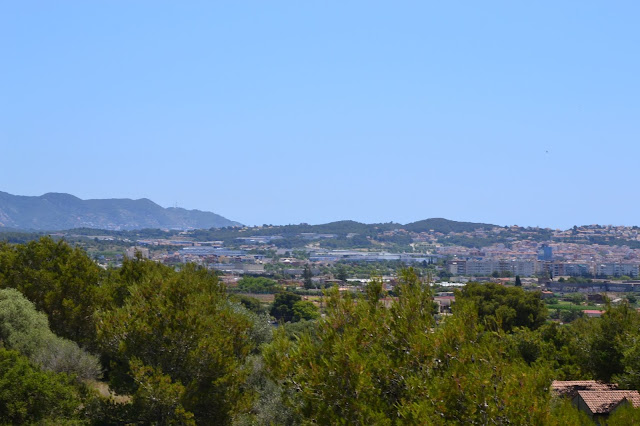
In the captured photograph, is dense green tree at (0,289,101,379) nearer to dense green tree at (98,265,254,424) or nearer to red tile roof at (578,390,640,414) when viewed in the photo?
dense green tree at (98,265,254,424)

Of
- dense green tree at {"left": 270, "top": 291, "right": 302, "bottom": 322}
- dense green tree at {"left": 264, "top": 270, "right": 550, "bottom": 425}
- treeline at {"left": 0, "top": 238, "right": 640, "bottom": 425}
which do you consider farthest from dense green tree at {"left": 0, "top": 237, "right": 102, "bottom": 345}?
dense green tree at {"left": 270, "top": 291, "right": 302, "bottom": 322}

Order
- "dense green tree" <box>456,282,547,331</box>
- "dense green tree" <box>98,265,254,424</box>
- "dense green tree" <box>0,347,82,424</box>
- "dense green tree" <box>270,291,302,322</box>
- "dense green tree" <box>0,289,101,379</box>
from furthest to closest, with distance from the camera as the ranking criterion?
1. "dense green tree" <box>270,291,302,322</box>
2. "dense green tree" <box>456,282,547,331</box>
3. "dense green tree" <box>0,289,101,379</box>
4. "dense green tree" <box>98,265,254,424</box>
5. "dense green tree" <box>0,347,82,424</box>

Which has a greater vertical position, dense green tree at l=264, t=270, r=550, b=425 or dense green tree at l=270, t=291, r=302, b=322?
dense green tree at l=264, t=270, r=550, b=425

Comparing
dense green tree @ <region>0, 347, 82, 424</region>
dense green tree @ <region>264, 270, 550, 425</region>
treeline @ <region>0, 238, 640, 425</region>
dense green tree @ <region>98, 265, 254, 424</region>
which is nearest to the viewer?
dense green tree @ <region>264, 270, 550, 425</region>

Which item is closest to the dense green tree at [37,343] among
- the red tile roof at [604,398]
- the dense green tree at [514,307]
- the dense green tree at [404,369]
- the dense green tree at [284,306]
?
the dense green tree at [404,369]

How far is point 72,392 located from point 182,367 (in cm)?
199

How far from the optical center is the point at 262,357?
652 inches

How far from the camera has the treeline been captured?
8227 millimetres

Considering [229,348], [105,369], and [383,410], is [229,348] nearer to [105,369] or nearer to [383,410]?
[105,369]

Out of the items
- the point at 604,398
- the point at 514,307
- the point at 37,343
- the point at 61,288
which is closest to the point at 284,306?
the point at 514,307

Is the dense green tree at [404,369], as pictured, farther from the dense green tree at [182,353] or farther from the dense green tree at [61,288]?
the dense green tree at [61,288]

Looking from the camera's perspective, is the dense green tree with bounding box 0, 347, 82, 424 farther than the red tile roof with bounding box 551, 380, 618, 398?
No

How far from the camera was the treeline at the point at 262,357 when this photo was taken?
8.23 m

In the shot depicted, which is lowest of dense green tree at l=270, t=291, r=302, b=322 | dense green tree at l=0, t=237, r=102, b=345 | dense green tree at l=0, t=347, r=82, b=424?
dense green tree at l=270, t=291, r=302, b=322
